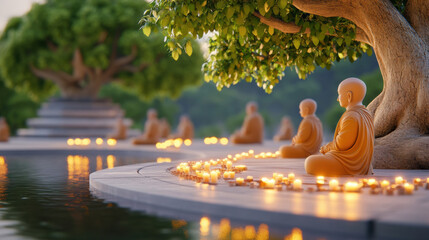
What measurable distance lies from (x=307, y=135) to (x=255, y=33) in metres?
3.71

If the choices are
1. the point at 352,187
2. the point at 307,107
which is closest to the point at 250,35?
the point at 307,107

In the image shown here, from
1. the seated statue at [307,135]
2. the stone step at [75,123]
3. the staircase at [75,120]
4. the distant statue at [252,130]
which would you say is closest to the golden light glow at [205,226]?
the seated statue at [307,135]

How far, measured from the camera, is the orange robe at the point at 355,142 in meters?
9.51

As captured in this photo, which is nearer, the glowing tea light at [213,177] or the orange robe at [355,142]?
the glowing tea light at [213,177]

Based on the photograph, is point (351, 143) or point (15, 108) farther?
A: point (15, 108)

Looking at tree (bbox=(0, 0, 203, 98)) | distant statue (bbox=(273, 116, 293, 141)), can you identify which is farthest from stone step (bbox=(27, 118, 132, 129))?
distant statue (bbox=(273, 116, 293, 141))

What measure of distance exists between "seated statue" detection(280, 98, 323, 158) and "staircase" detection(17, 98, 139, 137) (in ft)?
64.1

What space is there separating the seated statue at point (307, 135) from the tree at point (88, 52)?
18.1 m

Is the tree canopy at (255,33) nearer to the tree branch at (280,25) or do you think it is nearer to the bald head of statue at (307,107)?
the tree branch at (280,25)

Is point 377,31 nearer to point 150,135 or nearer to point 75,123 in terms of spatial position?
point 150,135

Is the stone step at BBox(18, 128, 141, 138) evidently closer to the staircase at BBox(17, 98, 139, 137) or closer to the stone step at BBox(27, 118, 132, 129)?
the staircase at BBox(17, 98, 139, 137)

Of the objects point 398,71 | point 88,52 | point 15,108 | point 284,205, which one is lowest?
point 284,205

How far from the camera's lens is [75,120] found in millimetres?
33156

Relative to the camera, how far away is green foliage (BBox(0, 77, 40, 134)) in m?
43.8
